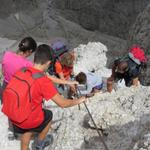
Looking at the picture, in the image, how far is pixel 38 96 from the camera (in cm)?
429

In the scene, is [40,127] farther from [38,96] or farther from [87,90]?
[87,90]

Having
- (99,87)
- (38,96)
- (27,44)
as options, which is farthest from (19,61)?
(99,87)

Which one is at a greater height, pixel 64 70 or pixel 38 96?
pixel 38 96

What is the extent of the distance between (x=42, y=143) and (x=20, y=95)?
3.07 ft

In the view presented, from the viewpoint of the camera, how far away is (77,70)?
27.3ft

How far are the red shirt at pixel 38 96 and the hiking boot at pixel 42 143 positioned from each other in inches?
15.0

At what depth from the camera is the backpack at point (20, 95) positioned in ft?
13.8

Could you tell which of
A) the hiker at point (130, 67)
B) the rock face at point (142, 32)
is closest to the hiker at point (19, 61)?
the hiker at point (130, 67)

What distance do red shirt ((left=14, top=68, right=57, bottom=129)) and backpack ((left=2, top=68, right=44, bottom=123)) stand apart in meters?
0.05

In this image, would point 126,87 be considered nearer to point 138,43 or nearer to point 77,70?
point 77,70

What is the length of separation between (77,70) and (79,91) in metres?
2.22

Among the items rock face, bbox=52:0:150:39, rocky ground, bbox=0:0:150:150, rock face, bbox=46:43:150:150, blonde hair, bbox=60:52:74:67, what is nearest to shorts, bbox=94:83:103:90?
rocky ground, bbox=0:0:150:150

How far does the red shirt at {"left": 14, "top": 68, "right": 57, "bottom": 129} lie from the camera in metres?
4.17

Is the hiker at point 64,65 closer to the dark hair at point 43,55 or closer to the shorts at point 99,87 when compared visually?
the shorts at point 99,87
